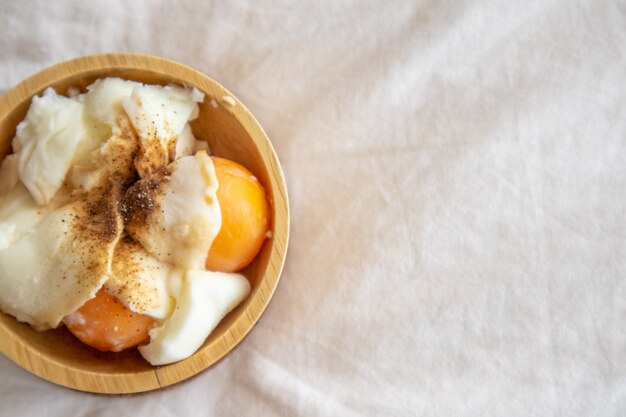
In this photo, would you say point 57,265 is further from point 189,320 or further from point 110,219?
point 189,320

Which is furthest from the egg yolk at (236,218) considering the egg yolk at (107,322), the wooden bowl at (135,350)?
the egg yolk at (107,322)

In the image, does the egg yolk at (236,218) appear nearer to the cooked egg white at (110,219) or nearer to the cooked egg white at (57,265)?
the cooked egg white at (110,219)

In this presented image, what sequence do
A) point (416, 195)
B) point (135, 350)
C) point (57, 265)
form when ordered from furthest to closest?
point (416, 195), point (135, 350), point (57, 265)

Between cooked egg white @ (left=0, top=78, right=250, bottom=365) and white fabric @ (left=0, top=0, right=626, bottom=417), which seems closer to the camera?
cooked egg white @ (left=0, top=78, right=250, bottom=365)

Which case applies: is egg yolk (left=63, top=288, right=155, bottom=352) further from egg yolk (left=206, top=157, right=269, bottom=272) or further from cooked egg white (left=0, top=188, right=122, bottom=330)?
egg yolk (left=206, top=157, right=269, bottom=272)

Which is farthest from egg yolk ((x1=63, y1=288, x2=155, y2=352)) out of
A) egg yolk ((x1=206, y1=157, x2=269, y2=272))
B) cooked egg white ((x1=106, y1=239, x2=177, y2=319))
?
egg yolk ((x1=206, y1=157, x2=269, y2=272))

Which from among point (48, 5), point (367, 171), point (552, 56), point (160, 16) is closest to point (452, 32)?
point (552, 56)

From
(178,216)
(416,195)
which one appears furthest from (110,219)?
(416,195)
